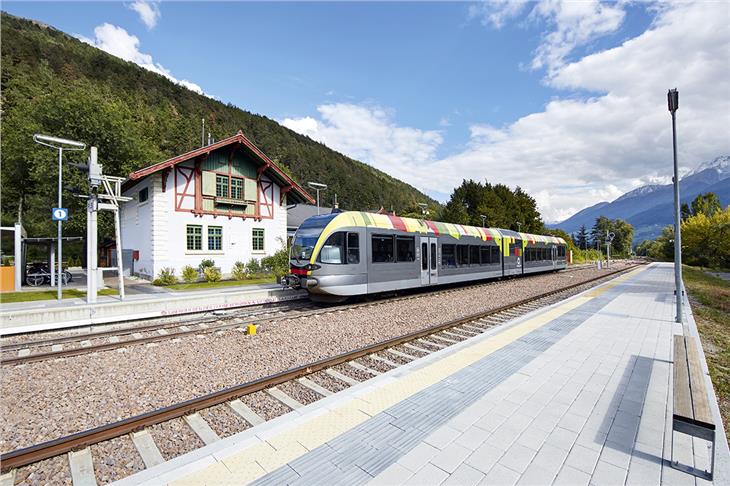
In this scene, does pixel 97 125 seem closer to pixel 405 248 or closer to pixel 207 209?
pixel 207 209

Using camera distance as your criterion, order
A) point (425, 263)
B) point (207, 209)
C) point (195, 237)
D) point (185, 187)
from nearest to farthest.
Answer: point (425, 263), point (185, 187), point (195, 237), point (207, 209)

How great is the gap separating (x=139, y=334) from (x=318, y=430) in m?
7.44

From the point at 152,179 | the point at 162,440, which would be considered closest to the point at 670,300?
the point at 162,440

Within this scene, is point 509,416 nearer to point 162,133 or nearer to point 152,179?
point 152,179

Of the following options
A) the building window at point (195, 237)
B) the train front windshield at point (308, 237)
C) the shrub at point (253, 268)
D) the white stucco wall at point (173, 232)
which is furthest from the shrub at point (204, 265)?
the train front windshield at point (308, 237)

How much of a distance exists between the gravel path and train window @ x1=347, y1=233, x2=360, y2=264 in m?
2.66

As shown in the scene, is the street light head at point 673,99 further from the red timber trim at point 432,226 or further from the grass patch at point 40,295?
the grass patch at point 40,295

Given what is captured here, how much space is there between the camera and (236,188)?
22.6m

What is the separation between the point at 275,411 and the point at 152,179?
1946cm

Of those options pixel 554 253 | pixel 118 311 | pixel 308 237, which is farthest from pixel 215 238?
pixel 554 253

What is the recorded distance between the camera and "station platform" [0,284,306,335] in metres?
9.37

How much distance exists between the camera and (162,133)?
196ft

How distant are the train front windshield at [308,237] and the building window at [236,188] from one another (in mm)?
11818

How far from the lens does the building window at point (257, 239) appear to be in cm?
2317
